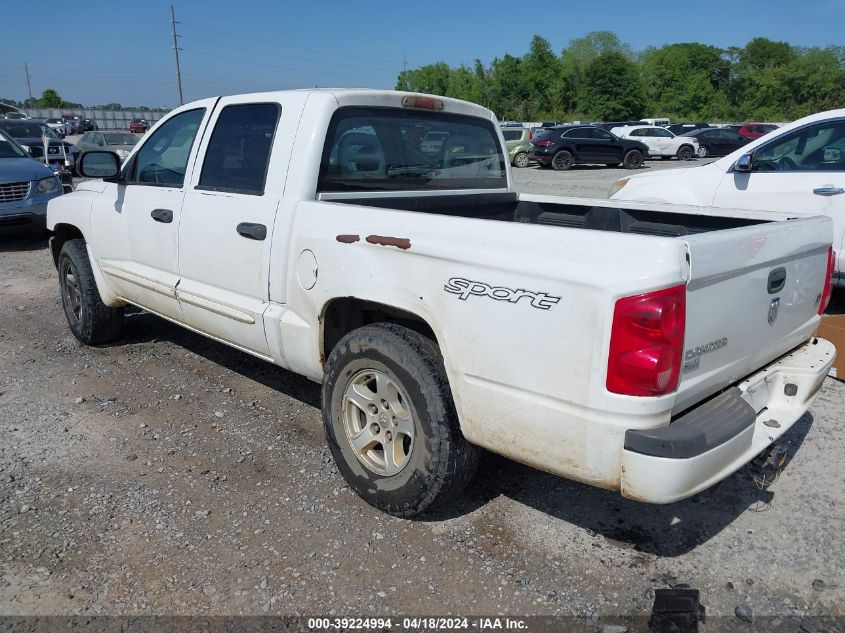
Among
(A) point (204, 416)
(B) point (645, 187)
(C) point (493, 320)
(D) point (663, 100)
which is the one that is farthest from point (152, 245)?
(D) point (663, 100)

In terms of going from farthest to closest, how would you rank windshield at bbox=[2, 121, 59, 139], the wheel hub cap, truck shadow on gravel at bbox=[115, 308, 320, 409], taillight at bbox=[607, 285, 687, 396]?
windshield at bbox=[2, 121, 59, 139] < truck shadow on gravel at bbox=[115, 308, 320, 409] < the wheel hub cap < taillight at bbox=[607, 285, 687, 396]

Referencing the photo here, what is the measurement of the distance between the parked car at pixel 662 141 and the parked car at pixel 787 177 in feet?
80.5

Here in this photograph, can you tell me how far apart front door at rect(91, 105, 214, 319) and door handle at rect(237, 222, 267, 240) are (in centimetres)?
A: 75

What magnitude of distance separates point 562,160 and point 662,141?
22.6 ft

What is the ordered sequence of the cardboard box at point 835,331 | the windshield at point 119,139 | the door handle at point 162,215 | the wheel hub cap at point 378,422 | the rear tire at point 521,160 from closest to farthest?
the wheel hub cap at point 378,422, the door handle at point 162,215, the cardboard box at point 835,331, the windshield at point 119,139, the rear tire at point 521,160

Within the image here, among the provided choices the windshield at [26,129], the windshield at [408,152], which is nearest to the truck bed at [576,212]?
the windshield at [408,152]

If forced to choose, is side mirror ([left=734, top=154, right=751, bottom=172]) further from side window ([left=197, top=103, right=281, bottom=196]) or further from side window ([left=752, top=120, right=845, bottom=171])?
side window ([left=197, top=103, right=281, bottom=196])

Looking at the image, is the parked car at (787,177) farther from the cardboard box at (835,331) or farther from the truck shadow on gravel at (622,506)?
the truck shadow on gravel at (622,506)

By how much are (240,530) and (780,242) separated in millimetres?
2668

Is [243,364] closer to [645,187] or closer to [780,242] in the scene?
[780,242]

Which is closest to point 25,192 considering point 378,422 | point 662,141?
point 378,422

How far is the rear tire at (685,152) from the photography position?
30.1 metres

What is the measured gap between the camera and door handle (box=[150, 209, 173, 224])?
171 inches

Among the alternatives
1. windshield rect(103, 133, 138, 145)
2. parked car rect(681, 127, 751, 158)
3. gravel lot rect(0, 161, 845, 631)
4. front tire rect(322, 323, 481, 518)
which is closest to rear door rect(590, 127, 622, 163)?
parked car rect(681, 127, 751, 158)
